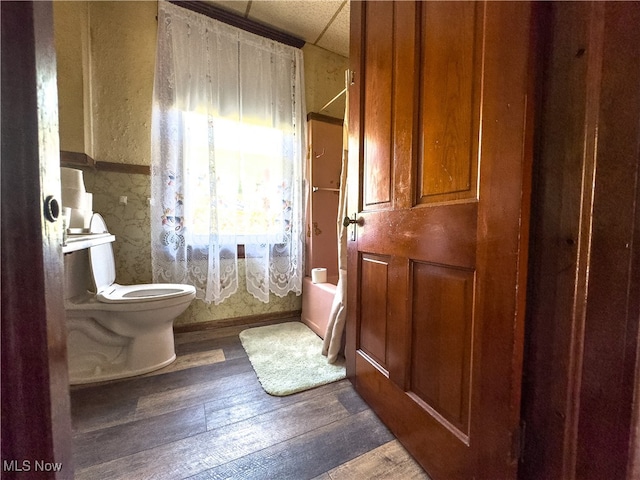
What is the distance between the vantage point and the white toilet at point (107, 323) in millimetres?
1287

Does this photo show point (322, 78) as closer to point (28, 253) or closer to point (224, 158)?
point (224, 158)

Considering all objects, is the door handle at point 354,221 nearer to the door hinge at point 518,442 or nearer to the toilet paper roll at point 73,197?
the door hinge at point 518,442

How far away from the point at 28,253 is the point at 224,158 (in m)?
1.69

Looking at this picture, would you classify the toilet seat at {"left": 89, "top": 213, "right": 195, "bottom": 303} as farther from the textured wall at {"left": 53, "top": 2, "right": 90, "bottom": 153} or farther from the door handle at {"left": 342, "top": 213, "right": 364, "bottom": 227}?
the door handle at {"left": 342, "top": 213, "right": 364, "bottom": 227}

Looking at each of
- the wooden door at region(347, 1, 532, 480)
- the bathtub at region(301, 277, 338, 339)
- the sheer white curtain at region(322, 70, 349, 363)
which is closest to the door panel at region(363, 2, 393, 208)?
the wooden door at region(347, 1, 532, 480)

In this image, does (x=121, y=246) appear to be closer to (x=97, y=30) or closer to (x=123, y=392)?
(x=123, y=392)

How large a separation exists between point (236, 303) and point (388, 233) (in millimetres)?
1552

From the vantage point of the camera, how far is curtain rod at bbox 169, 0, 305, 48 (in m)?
1.76

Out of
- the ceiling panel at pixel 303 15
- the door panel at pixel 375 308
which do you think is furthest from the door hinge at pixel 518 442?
the ceiling panel at pixel 303 15

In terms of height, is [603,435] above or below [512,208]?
below

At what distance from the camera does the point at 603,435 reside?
18.6 inches

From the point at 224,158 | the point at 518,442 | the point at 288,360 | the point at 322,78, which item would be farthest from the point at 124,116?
the point at 518,442

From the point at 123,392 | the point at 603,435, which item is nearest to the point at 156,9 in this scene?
the point at 123,392

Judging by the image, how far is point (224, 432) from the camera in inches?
38.8
